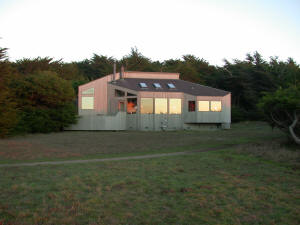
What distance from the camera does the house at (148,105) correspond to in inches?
1117

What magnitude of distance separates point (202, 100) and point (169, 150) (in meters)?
15.4

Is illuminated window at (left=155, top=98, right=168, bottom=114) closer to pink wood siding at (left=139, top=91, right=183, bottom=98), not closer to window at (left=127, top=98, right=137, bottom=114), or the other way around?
pink wood siding at (left=139, top=91, right=183, bottom=98)

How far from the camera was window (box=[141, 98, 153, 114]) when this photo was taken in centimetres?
2816

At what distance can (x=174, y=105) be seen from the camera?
29.1 meters

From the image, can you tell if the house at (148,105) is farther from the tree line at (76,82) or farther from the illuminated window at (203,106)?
the tree line at (76,82)

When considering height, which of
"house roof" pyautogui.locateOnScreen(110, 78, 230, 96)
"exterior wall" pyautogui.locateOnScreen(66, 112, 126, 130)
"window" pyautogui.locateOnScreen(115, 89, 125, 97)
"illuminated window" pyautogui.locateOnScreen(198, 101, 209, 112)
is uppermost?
"house roof" pyautogui.locateOnScreen(110, 78, 230, 96)

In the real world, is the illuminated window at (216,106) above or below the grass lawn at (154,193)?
above

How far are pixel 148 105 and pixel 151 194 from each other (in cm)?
2154

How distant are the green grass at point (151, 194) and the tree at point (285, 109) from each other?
4.99 meters

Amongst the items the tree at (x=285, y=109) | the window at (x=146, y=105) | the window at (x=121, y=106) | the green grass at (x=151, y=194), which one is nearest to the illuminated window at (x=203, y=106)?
the window at (x=146, y=105)

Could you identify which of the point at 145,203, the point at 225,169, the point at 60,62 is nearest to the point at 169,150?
the point at 225,169

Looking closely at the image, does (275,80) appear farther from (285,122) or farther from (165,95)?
(285,122)

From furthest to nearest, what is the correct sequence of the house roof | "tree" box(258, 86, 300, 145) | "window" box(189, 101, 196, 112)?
"window" box(189, 101, 196, 112), the house roof, "tree" box(258, 86, 300, 145)

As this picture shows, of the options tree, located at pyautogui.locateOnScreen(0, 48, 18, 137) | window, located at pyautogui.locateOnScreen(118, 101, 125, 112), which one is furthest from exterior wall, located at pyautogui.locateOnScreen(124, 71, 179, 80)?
tree, located at pyautogui.locateOnScreen(0, 48, 18, 137)
